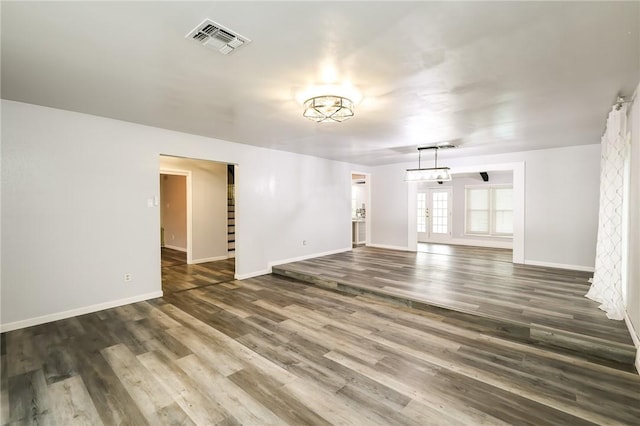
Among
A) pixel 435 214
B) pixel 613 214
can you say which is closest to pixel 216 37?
pixel 613 214

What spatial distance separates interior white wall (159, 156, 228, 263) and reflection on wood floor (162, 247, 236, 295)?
1.23ft

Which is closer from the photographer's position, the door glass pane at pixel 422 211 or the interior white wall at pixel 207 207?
the interior white wall at pixel 207 207

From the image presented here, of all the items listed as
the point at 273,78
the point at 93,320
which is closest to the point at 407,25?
the point at 273,78

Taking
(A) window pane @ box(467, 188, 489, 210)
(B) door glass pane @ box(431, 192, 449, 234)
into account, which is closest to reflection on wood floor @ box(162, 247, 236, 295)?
(B) door glass pane @ box(431, 192, 449, 234)

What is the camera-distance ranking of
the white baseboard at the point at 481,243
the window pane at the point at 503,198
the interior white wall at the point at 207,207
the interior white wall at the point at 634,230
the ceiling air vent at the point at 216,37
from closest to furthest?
the ceiling air vent at the point at 216,37, the interior white wall at the point at 634,230, the interior white wall at the point at 207,207, the white baseboard at the point at 481,243, the window pane at the point at 503,198

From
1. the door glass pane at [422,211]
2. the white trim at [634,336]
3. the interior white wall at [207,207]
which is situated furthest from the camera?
the door glass pane at [422,211]

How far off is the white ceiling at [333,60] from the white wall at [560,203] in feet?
6.10

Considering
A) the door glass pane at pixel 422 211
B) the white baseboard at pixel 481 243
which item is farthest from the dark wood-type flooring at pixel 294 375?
the door glass pane at pixel 422 211

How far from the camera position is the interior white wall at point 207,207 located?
269 inches

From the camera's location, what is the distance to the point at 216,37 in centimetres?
196

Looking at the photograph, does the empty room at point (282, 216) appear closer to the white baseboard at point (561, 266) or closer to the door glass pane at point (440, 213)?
the white baseboard at point (561, 266)

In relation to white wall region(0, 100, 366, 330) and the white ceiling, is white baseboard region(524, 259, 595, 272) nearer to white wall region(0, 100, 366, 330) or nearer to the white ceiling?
the white ceiling

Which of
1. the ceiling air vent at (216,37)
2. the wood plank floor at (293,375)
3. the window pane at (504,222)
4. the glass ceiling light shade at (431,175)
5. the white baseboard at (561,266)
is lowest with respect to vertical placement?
the wood plank floor at (293,375)

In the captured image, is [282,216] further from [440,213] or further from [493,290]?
[440,213]
